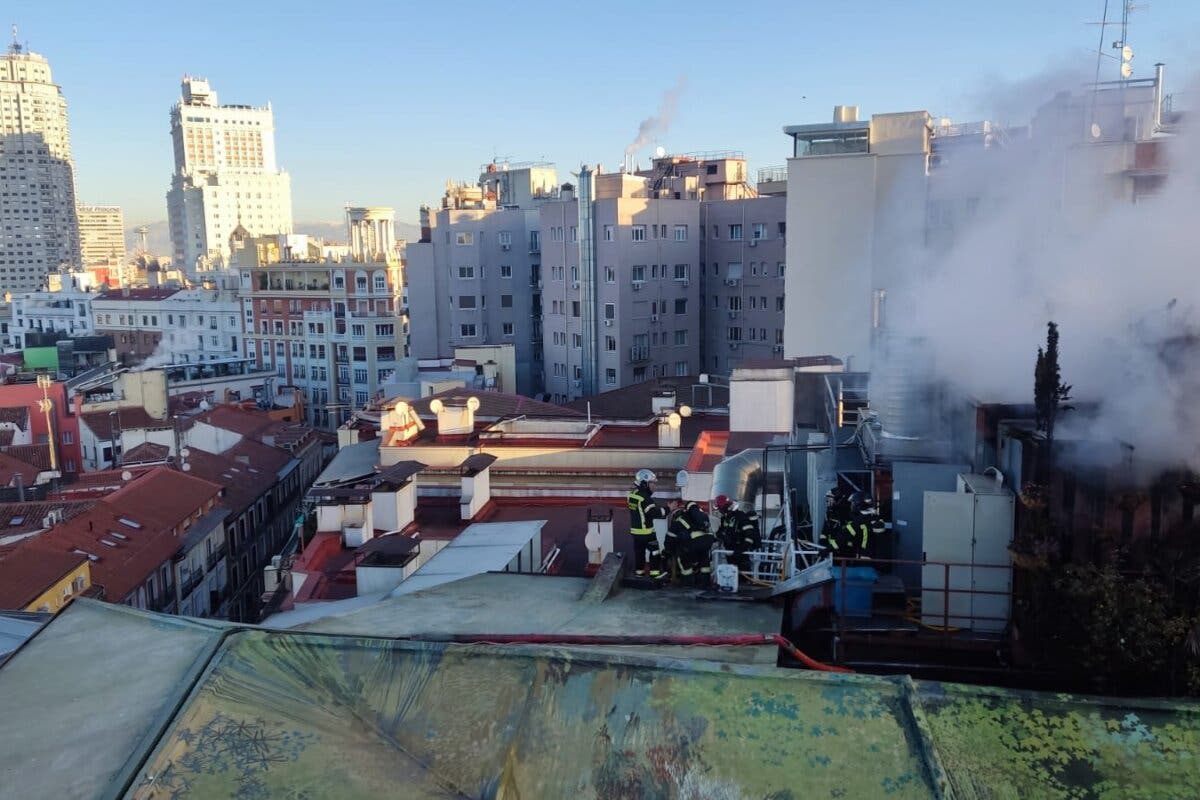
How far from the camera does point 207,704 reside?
490 cm

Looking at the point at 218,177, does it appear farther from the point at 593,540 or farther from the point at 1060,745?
the point at 1060,745

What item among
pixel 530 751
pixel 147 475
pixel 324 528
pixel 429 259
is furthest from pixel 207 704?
pixel 429 259

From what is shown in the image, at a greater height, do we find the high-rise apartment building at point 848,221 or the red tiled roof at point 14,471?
the high-rise apartment building at point 848,221

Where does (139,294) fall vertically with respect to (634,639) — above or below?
above

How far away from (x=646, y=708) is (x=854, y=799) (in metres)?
1.05

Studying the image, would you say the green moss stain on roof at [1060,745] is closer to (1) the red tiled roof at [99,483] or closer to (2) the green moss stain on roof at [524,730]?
(2) the green moss stain on roof at [524,730]

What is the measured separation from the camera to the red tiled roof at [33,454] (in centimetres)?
→ 3138

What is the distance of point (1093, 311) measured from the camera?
7.59 metres

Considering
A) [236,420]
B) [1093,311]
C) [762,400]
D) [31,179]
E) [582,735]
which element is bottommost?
[236,420]

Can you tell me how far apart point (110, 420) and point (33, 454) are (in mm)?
3231

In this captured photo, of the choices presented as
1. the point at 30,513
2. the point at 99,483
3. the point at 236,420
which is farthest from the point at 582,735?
the point at 236,420

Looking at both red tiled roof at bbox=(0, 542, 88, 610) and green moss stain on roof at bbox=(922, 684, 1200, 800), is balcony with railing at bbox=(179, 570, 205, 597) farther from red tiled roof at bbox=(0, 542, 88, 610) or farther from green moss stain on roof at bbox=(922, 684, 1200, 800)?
green moss stain on roof at bbox=(922, 684, 1200, 800)

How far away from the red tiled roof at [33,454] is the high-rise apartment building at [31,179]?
282 ft

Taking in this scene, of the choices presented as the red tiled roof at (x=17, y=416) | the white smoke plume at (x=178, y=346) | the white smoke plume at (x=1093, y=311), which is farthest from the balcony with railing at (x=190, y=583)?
the white smoke plume at (x=178, y=346)
